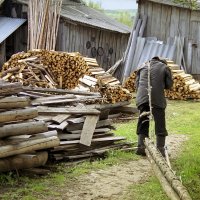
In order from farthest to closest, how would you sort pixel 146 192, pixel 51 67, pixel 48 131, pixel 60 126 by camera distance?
1. pixel 51 67
2. pixel 60 126
3. pixel 48 131
4. pixel 146 192

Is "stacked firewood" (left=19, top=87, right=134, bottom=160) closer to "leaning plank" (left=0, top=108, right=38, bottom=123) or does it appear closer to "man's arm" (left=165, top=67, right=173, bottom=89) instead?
"leaning plank" (left=0, top=108, right=38, bottom=123)

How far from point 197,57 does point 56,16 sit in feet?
22.0

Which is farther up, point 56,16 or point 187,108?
point 56,16

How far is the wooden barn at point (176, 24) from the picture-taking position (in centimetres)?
2027

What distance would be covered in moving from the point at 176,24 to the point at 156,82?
11.6 metres

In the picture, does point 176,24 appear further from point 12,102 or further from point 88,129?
point 12,102

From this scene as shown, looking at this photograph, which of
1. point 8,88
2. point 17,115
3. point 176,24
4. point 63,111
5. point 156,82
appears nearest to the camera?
point 17,115

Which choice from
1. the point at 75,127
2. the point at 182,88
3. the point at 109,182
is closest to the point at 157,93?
the point at 75,127

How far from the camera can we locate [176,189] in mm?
4980

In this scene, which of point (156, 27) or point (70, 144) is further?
point (156, 27)

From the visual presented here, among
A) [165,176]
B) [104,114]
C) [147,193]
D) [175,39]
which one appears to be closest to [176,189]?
[165,176]

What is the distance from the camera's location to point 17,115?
796cm

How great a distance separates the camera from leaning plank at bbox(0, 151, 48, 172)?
25.1 ft

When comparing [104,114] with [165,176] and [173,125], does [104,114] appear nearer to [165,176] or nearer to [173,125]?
[173,125]
